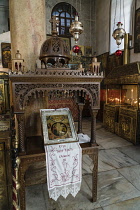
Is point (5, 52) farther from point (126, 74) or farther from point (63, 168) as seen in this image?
point (63, 168)

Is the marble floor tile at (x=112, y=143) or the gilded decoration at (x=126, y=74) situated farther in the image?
the gilded decoration at (x=126, y=74)

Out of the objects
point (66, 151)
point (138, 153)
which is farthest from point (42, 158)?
point (138, 153)

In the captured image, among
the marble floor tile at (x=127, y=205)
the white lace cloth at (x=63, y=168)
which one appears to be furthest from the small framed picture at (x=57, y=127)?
the marble floor tile at (x=127, y=205)

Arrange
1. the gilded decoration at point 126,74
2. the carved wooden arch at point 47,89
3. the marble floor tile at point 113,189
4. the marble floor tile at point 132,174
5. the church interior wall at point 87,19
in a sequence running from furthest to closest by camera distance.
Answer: the church interior wall at point 87,19 → the gilded decoration at point 126,74 → the marble floor tile at point 132,174 → the marble floor tile at point 113,189 → the carved wooden arch at point 47,89

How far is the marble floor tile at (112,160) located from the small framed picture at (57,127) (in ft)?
4.95

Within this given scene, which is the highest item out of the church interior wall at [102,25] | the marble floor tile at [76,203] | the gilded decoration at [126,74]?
the church interior wall at [102,25]

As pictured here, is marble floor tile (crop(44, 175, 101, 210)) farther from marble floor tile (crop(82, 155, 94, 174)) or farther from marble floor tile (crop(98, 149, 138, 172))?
marble floor tile (crop(98, 149, 138, 172))

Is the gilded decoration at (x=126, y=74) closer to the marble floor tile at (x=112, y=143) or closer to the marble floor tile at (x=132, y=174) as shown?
the marble floor tile at (x=112, y=143)

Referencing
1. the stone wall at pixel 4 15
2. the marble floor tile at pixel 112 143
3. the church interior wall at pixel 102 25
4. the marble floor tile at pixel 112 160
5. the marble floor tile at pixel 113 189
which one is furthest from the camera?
the stone wall at pixel 4 15

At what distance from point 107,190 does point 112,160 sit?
1109mm

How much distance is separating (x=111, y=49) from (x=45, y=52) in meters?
6.74

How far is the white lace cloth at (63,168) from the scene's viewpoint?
→ 1734 mm

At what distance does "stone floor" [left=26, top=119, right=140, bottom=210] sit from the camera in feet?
6.48

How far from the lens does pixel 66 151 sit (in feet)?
5.80
